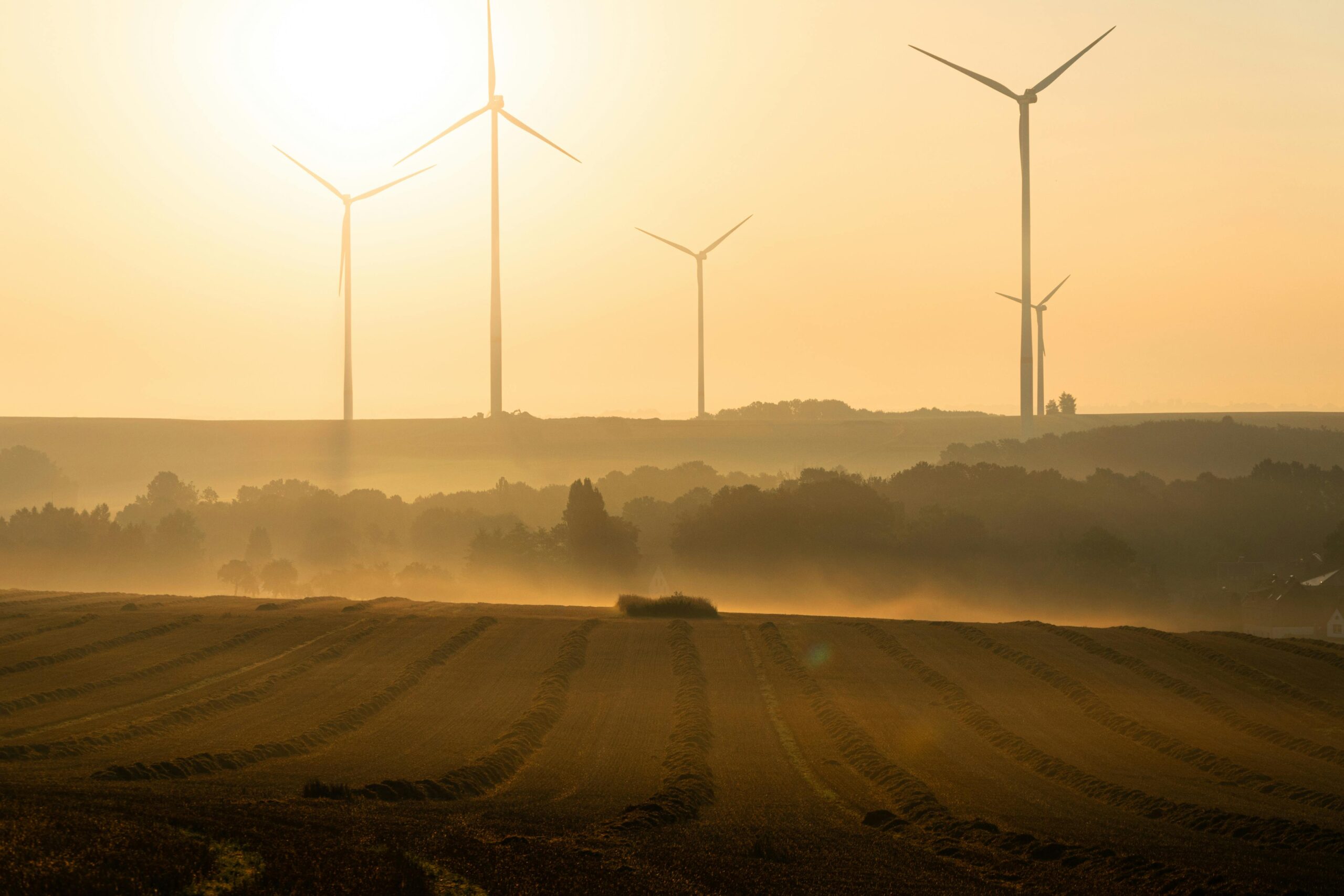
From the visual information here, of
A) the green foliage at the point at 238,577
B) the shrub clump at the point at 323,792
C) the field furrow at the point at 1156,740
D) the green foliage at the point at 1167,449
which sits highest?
the green foliage at the point at 1167,449

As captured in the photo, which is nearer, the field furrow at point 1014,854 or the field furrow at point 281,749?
the field furrow at point 1014,854

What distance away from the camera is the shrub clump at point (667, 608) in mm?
75750

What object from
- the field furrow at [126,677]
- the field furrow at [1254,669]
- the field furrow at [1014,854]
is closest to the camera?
the field furrow at [1014,854]

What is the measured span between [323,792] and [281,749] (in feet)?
29.2

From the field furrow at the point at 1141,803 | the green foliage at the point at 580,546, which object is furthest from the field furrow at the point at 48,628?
the green foliage at the point at 580,546

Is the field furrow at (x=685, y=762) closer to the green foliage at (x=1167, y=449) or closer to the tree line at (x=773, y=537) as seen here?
the tree line at (x=773, y=537)

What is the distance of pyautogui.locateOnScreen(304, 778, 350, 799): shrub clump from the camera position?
24219mm

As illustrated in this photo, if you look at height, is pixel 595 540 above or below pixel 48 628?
above

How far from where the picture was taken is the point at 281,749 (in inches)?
1289

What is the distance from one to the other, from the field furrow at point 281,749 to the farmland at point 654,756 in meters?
0.12

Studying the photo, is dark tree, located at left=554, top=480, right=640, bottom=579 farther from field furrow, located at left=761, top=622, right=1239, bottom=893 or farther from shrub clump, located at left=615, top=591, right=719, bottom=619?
field furrow, located at left=761, top=622, right=1239, bottom=893

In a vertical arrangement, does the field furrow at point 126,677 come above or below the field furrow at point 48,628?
below

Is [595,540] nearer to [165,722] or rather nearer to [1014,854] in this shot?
[165,722]

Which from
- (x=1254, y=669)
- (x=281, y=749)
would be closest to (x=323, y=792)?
(x=281, y=749)
